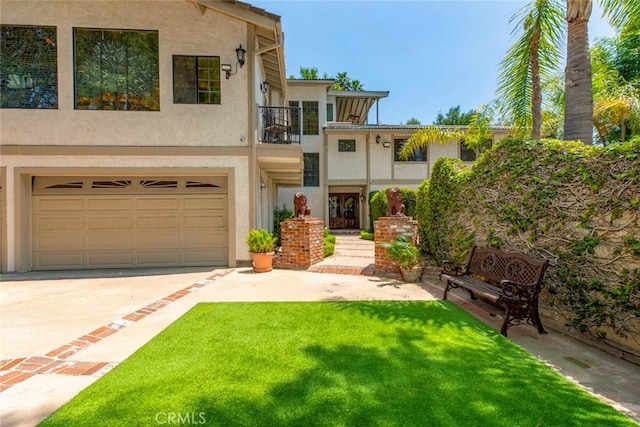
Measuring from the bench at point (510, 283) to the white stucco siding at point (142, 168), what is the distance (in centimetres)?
560

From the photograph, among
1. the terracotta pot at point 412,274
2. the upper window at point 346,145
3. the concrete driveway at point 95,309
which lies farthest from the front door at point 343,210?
the terracotta pot at point 412,274

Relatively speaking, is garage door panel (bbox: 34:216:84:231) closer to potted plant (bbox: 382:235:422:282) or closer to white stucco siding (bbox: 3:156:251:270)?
white stucco siding (bbox: 3:156:251:270)

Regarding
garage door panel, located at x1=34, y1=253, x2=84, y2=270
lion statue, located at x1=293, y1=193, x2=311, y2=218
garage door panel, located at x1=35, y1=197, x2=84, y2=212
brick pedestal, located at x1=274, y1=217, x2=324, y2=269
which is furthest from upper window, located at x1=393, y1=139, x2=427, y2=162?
garage door panel, located at x1=34, y1=253, x2=84, y2=270

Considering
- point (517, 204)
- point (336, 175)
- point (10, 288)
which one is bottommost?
point (10, 288)

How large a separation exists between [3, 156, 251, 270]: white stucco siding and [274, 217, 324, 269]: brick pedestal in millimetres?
1097

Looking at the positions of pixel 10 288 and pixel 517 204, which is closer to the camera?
pixel 517 204

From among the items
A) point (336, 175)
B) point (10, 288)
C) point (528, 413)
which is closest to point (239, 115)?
point (10, 288)

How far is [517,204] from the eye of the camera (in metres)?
4.93

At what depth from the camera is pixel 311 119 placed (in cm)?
1784

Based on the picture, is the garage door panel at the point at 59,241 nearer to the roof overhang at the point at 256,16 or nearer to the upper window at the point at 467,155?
the roof overhang at the point at 256,16

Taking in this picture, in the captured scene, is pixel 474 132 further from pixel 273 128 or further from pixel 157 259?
pixel 157 259

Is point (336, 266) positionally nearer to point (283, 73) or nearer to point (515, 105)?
point (515, 105)

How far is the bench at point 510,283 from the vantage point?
3.98m

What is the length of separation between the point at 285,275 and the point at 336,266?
148 centimetres
